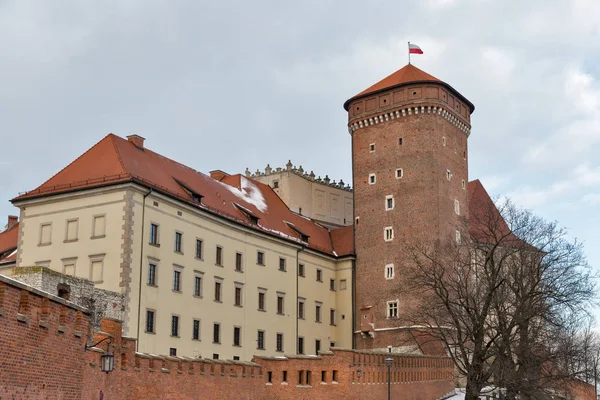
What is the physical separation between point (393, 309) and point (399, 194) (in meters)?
7.50

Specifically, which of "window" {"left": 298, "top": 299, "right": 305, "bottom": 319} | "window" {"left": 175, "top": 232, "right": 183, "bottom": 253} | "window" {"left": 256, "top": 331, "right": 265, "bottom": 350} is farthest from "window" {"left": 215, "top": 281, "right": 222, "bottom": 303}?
"window" {"left": 298, "top": 299, "right": 305, "bottom": 319}

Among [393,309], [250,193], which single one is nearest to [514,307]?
[393,309]

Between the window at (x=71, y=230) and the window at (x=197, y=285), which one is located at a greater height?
the window at (x=71, y=230)

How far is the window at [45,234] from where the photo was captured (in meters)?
40.4

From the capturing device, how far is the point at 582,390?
Answer: 52.4 m

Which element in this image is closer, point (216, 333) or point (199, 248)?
point (199, 248)

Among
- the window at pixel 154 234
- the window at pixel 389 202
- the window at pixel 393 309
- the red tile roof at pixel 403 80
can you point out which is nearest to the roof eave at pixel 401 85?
the red tile roof at pixel 403 80

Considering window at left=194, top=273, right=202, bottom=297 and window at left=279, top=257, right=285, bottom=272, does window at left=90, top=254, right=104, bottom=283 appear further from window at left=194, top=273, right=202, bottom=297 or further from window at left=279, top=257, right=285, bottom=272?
window at left=279, top=257, right=285, bottom=272

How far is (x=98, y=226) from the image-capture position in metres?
39.2

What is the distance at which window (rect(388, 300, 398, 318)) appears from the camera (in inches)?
2021

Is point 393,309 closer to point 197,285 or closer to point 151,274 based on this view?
point 197,285

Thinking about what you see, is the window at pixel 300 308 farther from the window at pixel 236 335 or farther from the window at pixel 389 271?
the window at pixel 236 335

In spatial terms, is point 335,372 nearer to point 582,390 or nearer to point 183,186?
point 183,186

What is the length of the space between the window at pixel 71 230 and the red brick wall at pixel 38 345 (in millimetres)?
23149
